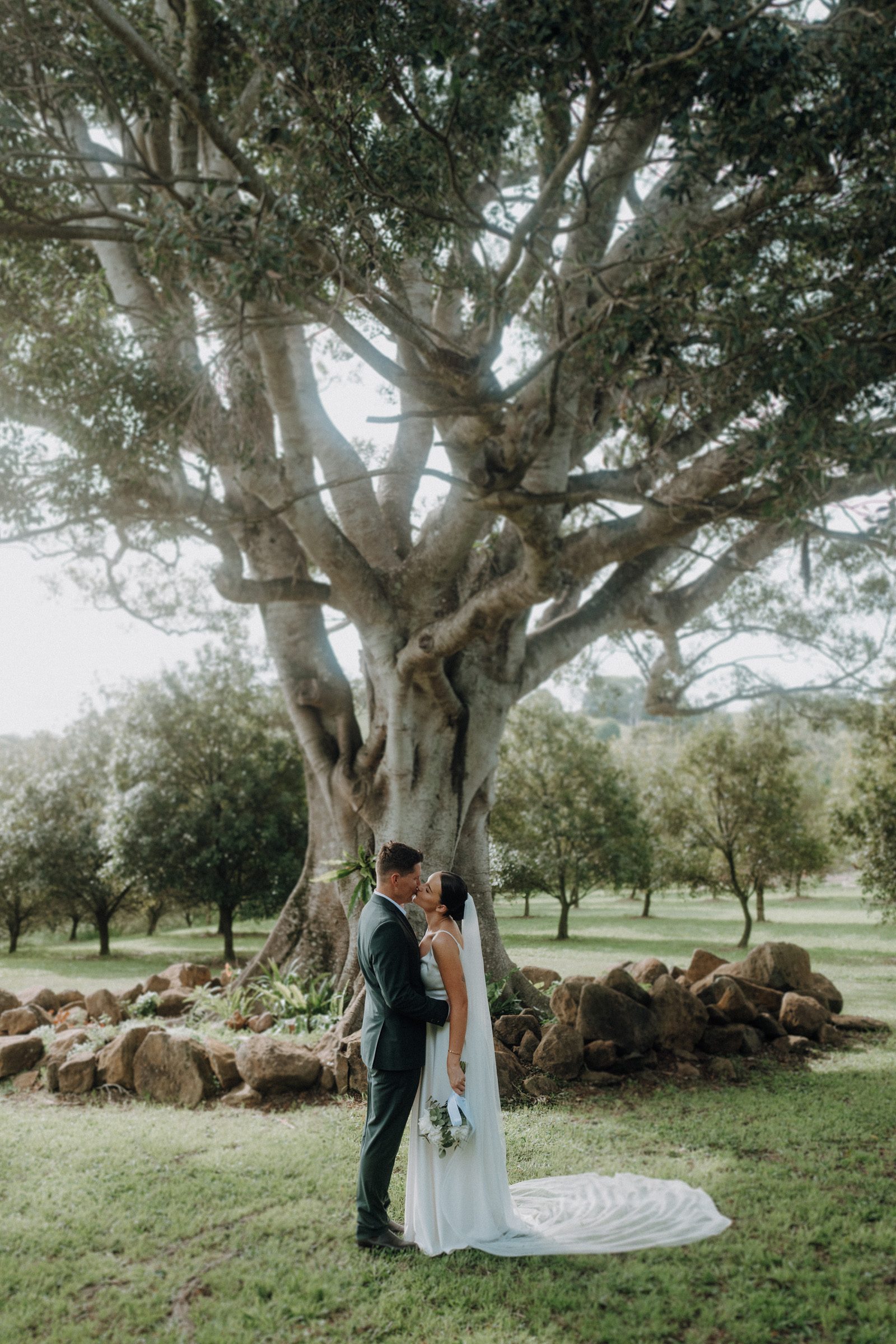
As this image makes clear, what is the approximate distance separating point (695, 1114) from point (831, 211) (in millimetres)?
7048

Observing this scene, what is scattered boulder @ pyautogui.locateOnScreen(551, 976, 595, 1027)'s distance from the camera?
804 centimetres

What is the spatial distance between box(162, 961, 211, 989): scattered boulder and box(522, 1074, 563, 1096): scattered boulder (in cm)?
530

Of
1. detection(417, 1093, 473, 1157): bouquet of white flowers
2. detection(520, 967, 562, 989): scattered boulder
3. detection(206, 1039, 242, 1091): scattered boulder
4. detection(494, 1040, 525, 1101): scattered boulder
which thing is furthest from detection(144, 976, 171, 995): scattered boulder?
detection(417, 1093, 473, 1157): bouquet of white flowers

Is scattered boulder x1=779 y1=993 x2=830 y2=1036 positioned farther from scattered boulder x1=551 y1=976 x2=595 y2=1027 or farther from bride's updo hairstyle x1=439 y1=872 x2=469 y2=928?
bride's updo hairstyle x1=439 y1=872 x2=469 y2=928

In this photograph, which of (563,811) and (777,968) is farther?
(563,811)

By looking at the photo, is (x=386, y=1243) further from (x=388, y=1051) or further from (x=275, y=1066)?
(x=275, y=1066)

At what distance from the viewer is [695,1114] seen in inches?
256

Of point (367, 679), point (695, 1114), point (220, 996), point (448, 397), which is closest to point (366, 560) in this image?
point (367, 679)

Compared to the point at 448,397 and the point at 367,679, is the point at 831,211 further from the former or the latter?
the point at 367,679

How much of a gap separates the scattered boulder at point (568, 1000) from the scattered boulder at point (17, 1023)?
545cm

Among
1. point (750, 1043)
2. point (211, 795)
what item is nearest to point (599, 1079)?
point (750, 1043)

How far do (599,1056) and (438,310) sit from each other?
324 inches

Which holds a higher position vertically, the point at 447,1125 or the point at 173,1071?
the point at 447,1125

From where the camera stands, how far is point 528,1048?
768cm
